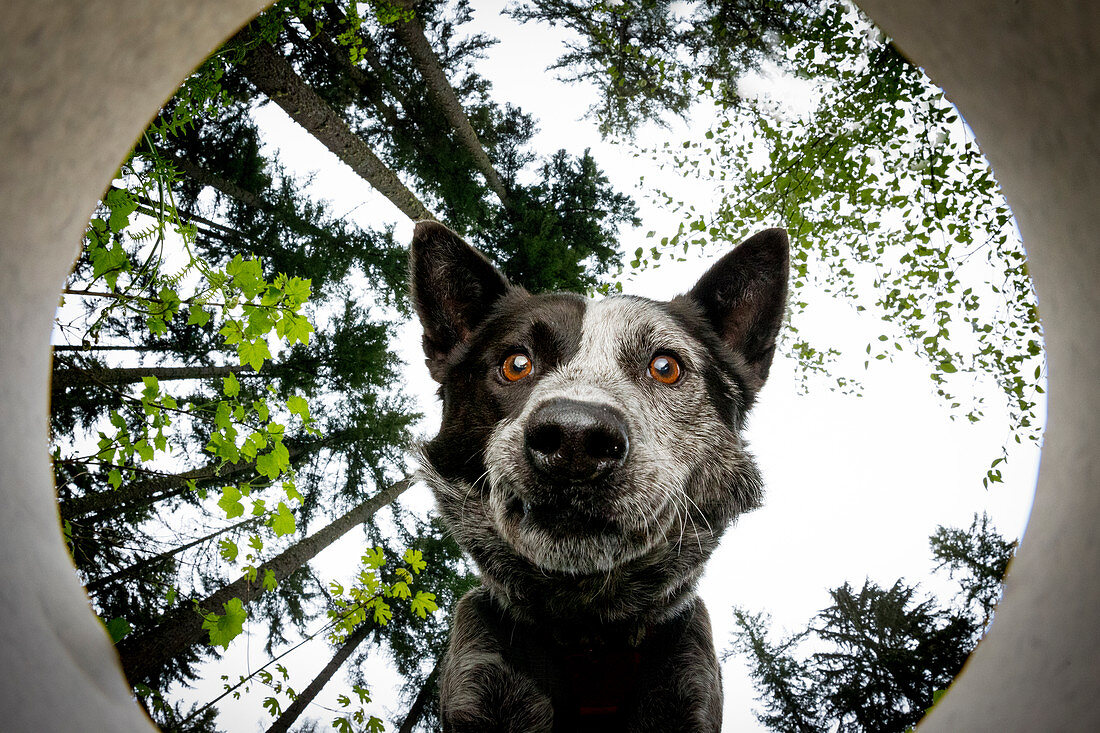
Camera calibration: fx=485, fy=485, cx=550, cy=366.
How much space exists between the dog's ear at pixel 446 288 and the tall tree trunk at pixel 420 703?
3.18m

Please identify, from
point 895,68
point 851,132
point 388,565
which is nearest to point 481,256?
point 851,132

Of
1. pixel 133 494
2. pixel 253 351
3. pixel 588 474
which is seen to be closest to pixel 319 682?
pixel 133 494

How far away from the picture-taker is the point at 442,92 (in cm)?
429

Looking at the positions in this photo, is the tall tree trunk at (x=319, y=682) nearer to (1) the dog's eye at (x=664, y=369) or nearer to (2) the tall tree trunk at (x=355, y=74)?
(1) the dog's eye at (x=664, y=369)

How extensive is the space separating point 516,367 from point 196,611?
159 inches

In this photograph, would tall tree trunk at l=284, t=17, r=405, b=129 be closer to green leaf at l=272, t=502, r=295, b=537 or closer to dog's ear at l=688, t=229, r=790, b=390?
dog's ear at l=688, t=229, r=790, b=390

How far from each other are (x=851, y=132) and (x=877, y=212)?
65 cm

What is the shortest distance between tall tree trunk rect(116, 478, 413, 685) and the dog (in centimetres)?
188

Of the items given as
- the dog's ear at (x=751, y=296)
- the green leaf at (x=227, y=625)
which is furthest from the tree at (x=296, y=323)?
the dog's ear at (x=751, y=296)

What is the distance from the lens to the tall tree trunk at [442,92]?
13.4ft

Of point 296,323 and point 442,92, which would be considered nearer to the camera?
point 296,323

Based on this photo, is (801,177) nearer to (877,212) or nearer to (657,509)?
(877,212)

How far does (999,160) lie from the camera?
4.92ft

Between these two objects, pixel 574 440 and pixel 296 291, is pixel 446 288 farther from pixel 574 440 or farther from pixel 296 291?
pixel 574 440
